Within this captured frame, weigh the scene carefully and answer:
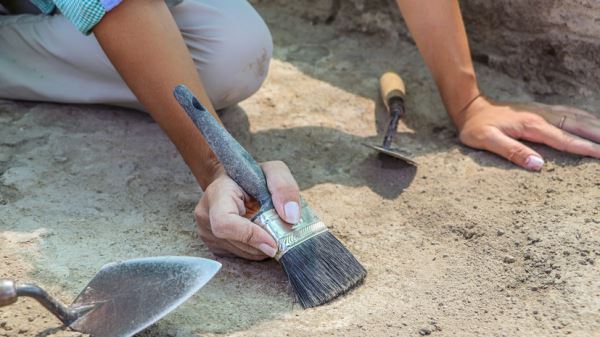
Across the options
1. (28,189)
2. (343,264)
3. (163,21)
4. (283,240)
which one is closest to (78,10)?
(163,21)

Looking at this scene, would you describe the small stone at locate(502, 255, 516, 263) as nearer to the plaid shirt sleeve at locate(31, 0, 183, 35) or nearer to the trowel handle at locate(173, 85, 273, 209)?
the trowel handle at locate(173, 85, 273, 209)

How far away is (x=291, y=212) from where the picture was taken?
1.61m

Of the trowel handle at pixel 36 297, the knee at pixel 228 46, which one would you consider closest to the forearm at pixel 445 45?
the knee at pixel 228 46

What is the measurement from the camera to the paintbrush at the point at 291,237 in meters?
1.60

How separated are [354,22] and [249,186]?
1.36 m

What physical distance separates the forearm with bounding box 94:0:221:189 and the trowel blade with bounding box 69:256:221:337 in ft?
0.94

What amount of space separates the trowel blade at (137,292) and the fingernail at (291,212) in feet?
0.61

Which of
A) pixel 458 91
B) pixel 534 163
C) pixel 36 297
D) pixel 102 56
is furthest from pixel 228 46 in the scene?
pixel 36 297

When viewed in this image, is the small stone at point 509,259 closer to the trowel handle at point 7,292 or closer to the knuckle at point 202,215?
the knuckle at point 202,215

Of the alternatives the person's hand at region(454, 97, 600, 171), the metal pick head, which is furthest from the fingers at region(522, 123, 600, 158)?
the metal pick head

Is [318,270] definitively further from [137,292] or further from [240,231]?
[137,292]

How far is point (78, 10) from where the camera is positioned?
66.3 inches

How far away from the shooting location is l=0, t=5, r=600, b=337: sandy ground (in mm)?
1583

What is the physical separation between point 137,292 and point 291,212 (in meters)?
0.33
